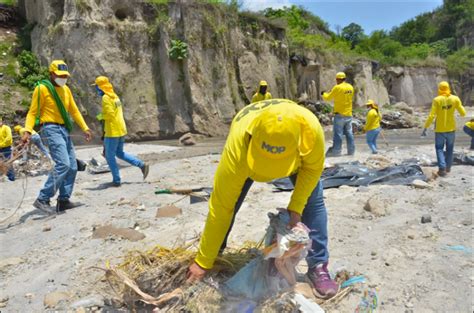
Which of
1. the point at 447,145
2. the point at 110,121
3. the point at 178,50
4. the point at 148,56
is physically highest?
the point at 178,50

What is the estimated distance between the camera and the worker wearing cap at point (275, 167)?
185 cm

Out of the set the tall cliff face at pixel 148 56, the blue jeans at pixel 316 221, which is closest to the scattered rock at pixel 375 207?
the blue jeans at pixel 316 221

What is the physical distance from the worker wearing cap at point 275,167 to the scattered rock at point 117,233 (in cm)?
143

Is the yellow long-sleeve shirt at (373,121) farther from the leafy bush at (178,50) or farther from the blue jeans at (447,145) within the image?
the leafy bush at (178,50)

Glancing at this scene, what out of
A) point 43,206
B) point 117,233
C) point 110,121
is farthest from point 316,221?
point 110,121

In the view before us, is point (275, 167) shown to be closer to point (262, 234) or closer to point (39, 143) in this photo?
point (262, 234)

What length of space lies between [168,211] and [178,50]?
35.3 feet

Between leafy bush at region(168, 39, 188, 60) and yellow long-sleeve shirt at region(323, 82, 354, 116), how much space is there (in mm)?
7540

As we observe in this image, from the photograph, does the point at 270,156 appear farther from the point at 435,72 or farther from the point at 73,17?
the point at 435,72

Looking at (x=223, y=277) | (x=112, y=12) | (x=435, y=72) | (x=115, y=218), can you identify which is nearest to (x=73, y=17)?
(x=112, y=12)

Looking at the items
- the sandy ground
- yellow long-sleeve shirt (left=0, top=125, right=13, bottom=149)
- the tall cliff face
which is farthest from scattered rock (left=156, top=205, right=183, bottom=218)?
the tall cliff face

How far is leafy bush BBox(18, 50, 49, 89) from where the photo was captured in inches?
515

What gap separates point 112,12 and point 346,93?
9793 millimetres

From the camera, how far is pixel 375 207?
4121 millimetres
